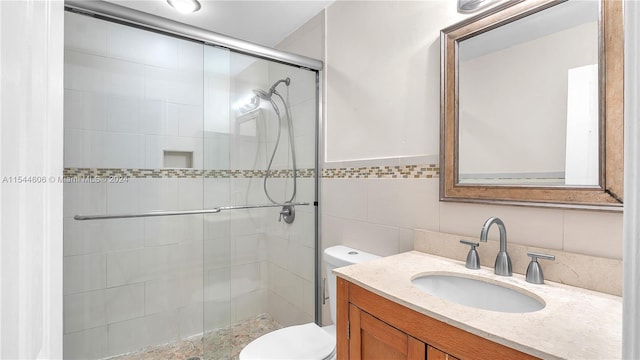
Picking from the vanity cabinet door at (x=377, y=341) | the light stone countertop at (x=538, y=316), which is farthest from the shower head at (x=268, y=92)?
the vanity cabinet door at (x=377, y=341)

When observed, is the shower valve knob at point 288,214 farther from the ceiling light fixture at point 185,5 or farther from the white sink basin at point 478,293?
the ceiling light fixture at point 185,5

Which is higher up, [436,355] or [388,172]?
[388,172]

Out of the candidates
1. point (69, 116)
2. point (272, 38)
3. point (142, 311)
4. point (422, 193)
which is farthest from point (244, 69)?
point (142, 311)

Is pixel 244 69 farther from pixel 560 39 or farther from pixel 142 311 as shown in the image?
pixel 142 311

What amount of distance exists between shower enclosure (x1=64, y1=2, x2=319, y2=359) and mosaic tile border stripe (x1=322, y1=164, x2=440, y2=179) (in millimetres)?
261

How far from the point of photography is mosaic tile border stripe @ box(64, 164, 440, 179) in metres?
1.33

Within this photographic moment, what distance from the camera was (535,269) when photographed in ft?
2.93

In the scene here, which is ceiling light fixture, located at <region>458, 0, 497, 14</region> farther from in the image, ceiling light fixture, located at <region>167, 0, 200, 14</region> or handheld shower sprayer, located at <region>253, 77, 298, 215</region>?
ceiling light fixture, located at <region>167, 0, 200, 14</region>

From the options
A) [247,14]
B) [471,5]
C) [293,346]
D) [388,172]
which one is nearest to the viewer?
[471,5]

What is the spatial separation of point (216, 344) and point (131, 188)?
106 centimetres

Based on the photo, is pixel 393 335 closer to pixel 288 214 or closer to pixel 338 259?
pixel 338 259

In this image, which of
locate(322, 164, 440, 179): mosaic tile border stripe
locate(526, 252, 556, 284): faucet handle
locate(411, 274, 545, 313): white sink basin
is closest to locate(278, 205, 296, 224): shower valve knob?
locate(322, 164, 440, 179): mosaic tile border stripe

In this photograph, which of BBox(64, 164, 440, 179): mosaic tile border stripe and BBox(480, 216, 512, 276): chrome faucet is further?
BBox(64, 164, 440, 179): mosaic tile border stripe

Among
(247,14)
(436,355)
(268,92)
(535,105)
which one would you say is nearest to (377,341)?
(436,355)
